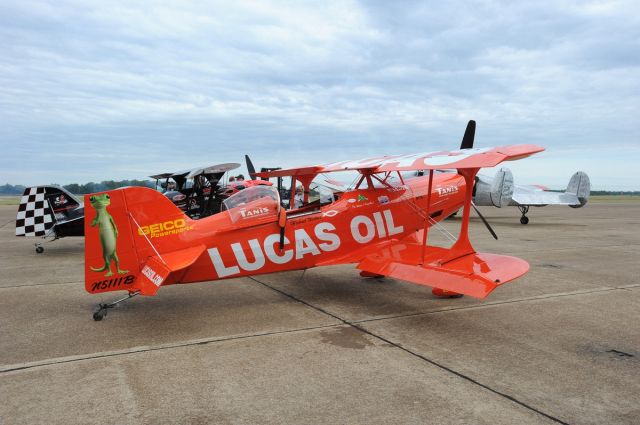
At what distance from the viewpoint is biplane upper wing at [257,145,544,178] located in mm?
5332

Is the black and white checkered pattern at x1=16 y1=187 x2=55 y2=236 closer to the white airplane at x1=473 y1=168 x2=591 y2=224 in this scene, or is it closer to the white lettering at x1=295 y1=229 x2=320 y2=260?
the white lettering at x1=295 y1=229 x2=320 y2=260

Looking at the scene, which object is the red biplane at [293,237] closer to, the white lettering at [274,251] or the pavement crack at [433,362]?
the white lettering at [274,251]

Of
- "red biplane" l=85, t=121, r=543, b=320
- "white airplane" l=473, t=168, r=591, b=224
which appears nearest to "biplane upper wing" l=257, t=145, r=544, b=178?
"red biplane" l=85, t=121, r=543, b=320

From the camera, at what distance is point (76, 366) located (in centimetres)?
441

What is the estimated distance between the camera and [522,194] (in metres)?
22.2

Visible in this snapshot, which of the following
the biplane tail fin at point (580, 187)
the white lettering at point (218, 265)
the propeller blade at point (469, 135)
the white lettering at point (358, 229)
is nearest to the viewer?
the white lettering at point (218, 265)

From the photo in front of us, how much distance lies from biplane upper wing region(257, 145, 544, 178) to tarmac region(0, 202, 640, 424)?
2022 millimetres

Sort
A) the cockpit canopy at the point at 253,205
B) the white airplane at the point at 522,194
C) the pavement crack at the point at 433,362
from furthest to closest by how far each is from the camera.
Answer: the white airplane at the point at 522,194 < the cockpit canopy at the point at 253,205 < the pavement crack at the point at 433,362

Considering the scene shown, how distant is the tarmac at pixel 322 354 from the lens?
11.6ft

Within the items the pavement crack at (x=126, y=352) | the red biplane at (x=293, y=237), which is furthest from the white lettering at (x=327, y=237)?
the pavement crack at (x=126, y=352)

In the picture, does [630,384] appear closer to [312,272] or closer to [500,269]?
[500,269]

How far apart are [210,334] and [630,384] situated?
14.0 ft

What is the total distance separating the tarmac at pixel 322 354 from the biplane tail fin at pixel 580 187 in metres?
15.8

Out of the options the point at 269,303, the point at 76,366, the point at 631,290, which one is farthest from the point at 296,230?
the point at 631,290
